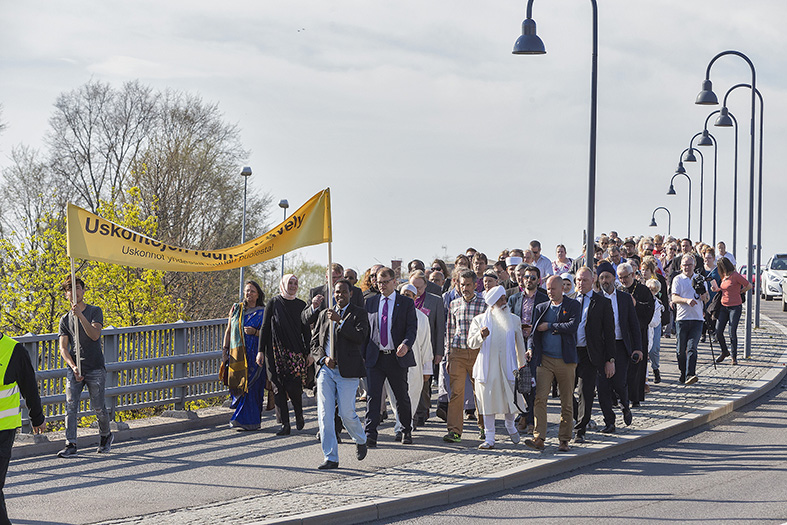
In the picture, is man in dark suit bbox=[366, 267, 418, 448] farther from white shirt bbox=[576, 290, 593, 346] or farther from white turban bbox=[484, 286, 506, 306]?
white shirt bbox=[576, 290, 593, 346]

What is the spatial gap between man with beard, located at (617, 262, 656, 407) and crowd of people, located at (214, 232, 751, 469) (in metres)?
0.03

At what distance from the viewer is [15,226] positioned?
1812 inches

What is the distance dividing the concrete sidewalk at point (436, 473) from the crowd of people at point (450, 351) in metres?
0.25

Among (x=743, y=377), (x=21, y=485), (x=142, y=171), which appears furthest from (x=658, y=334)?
(x=142, y=171)

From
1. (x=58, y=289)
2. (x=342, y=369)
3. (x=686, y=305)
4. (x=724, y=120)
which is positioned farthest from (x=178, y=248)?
(x=58, y=289)

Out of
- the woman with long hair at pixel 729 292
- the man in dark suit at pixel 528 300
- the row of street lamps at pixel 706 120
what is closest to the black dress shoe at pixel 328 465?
the man in dark suit at pixel 528 300

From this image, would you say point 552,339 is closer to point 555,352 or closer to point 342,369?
point 555,352

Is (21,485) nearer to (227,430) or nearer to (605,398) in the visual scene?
(227,430)

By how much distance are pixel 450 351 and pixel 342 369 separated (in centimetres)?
178

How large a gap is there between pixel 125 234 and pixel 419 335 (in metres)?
3.67

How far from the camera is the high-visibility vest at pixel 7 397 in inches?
298

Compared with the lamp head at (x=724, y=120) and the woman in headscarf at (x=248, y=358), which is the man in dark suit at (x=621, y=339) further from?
the lamp head at (x=724, y=120)

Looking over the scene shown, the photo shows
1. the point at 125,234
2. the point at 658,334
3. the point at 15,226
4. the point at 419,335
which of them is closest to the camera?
the point at 125,234

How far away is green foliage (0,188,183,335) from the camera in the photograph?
126 ft
